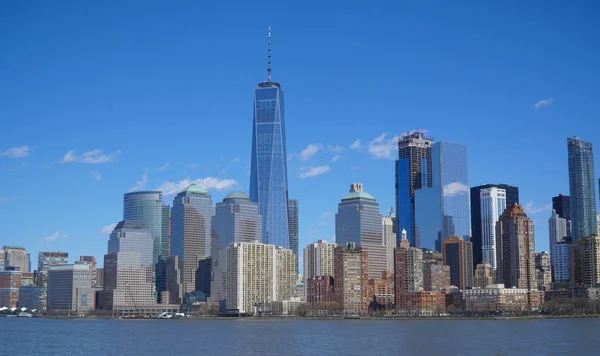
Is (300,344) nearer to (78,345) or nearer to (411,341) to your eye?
(411,341)

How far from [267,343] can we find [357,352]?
22023mm

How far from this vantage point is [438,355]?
367 ft

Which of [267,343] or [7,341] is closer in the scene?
[267,343]

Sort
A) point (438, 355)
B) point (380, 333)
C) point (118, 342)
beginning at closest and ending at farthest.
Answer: point (438, 355) → point (118, 342) → point (380, 333)

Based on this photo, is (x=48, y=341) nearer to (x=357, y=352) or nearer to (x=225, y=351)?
A: (x=225, y=351)

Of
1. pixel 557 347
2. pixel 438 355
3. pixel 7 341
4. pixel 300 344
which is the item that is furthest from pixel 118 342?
pixel 557 347

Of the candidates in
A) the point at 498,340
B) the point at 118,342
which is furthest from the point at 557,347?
the point at 118,342

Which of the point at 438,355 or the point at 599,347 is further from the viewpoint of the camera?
the point at 599,347

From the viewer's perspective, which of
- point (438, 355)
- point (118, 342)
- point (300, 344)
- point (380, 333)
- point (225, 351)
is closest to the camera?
point (438, 355)

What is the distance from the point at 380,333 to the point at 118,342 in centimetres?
4795

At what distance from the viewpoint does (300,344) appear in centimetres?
13312

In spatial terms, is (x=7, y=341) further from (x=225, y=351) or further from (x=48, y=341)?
(x=225, y=351)

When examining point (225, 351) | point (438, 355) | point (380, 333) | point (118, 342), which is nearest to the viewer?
point (438, 355)

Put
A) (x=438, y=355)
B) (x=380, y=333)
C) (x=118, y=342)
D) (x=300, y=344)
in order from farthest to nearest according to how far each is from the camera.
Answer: (x=380, y=333)
(x=118, y=342)
(x=300, y=344)
(x=438, y=355)
